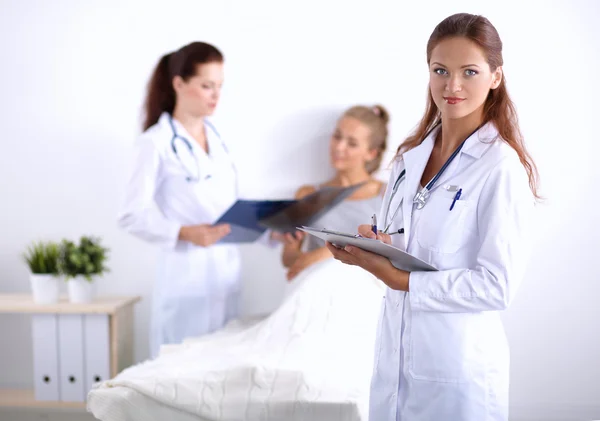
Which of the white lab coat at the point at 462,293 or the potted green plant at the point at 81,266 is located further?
the potted green plant at the point at 81,266

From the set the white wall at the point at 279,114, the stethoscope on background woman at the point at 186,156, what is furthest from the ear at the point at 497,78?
the stethoscope on background woman at the point at 186,156

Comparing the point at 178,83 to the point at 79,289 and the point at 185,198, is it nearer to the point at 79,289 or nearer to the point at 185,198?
the point at 185,198

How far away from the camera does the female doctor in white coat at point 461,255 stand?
1391 millimetres

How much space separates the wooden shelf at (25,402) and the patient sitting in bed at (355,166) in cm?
119

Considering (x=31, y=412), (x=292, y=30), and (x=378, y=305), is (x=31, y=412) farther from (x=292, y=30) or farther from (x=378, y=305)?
(x=292, y=30)

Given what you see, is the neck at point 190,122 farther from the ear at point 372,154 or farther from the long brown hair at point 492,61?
the long brown hair at point 492,61

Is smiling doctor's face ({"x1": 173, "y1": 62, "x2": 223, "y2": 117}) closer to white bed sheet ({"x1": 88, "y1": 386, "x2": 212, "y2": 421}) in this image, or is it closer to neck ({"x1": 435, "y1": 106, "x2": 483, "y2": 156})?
white bed sheet ({"x1": 88, "y1": 386, "x2": 212, "y2": 421})

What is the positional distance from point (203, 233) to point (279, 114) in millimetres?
714

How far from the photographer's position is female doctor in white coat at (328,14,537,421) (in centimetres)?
139

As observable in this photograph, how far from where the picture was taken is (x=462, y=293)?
1.39 meters

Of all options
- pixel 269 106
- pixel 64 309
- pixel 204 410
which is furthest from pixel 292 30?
pixel 204 410

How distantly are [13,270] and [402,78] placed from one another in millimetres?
2222

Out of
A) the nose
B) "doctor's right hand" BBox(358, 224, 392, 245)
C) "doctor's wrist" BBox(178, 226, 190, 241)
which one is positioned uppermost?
the nose

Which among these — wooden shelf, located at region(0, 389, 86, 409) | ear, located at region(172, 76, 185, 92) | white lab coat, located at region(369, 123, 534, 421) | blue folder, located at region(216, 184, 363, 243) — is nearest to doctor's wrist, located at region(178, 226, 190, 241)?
blue folder, located at region(216, 184, 363, 243)
